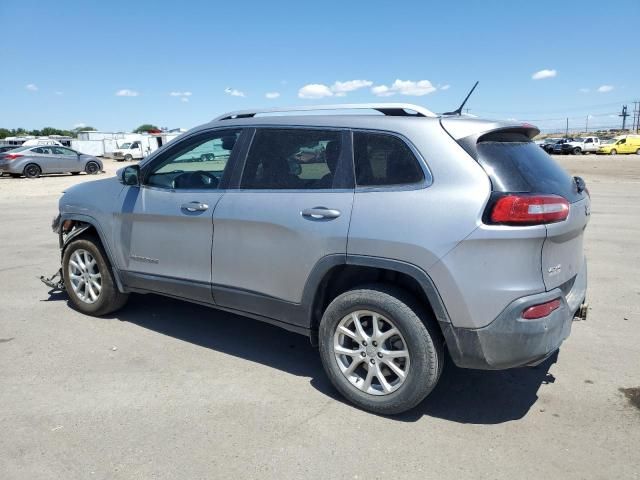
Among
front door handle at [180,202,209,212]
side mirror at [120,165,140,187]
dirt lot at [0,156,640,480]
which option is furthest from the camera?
side mirror at [120,165,140,187]

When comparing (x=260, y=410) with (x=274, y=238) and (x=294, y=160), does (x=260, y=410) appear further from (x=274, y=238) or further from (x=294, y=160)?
(x=294, y=160)

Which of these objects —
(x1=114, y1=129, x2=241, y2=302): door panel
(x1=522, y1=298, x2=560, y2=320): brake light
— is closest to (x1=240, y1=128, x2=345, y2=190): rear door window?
(x1=114, y1=129, x2=241, y2=302): door panel

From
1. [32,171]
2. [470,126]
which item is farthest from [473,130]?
[32,171]

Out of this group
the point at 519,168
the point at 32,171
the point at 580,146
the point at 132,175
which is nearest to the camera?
the point at 519,168

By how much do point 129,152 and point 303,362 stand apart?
45460 mm

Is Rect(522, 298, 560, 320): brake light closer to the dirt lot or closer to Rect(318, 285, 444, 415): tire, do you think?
Rect(318, 285, 444, 415): tire

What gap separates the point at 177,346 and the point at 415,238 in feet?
7.85

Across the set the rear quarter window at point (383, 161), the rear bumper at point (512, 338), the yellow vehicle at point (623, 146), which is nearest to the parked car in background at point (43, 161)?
the rear quarter window at point (383, 161)

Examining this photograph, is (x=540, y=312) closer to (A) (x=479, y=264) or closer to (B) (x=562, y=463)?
(A) (x=479, y=264)

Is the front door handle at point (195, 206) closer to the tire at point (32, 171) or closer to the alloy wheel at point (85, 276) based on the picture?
the alloy wheel at point (85, 276)

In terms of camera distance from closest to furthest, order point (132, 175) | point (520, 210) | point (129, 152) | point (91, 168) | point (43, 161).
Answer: point (520, 210)
point (132, 175)
point (43, 161)
point (91, 168)
point (129, 152)

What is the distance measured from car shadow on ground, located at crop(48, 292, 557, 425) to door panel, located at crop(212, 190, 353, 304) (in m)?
0.66

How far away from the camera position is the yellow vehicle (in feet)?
164

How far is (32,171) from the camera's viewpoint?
81.9 feet
